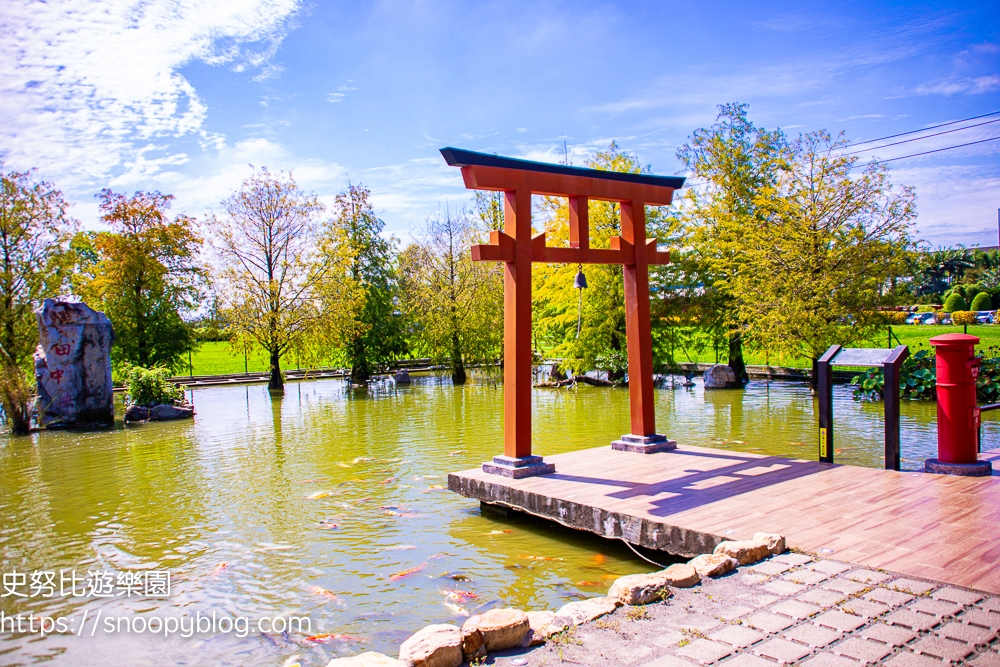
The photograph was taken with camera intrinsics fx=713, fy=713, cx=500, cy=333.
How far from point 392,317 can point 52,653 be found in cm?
2521

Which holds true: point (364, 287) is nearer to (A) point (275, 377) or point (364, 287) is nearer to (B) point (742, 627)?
(A) point (275, 377)

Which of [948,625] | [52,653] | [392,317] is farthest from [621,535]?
[392,317]

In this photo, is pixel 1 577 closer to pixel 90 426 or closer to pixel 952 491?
pixel 952 491

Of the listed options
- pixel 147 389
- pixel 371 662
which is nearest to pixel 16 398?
pixel 147 389

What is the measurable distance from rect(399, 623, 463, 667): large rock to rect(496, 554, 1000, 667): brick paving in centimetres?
21

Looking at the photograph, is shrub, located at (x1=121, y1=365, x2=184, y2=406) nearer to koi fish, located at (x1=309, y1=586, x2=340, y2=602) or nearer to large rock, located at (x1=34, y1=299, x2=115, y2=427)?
large rock, located at (x1=34, y1=299, x2=115, y2=427)

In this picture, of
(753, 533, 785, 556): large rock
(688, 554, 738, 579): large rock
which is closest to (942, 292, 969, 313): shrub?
(753, 533, 785, 556): large rock

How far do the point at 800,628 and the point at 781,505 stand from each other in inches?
107

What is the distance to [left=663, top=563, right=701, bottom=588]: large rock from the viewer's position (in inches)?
177

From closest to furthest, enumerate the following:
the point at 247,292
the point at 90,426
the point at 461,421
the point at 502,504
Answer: the point at 502,504, the point at 461,421, the point at 90,426, the point at 247,292

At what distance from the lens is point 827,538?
17.3ft

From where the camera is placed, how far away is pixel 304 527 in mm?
7676

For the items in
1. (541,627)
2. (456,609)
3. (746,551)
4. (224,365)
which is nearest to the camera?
(541,627)

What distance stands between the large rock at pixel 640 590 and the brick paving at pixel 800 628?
8cm
